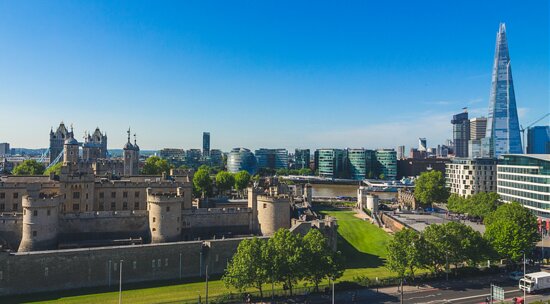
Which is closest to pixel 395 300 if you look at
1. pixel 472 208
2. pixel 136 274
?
pixel 136 274

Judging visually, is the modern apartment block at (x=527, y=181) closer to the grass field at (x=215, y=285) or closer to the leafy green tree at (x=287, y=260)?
the grass field at (x=215, y=285)

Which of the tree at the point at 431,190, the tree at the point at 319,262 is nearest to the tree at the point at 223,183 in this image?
the tree at the point at 431,190

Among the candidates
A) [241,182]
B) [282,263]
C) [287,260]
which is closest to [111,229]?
[282,263]

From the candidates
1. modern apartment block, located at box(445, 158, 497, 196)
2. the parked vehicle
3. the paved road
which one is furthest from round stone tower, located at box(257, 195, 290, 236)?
modern apartment block, located at box(445, 158, 497, 196)

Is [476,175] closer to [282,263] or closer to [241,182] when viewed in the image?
[241,182]

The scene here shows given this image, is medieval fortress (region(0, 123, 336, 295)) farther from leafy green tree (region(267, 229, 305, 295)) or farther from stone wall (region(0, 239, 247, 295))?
leafy green tree (region(267, 229, 305, 295))

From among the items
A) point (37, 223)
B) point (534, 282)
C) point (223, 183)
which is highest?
point (223, 183)

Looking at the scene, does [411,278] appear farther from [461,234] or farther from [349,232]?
[349,232]
